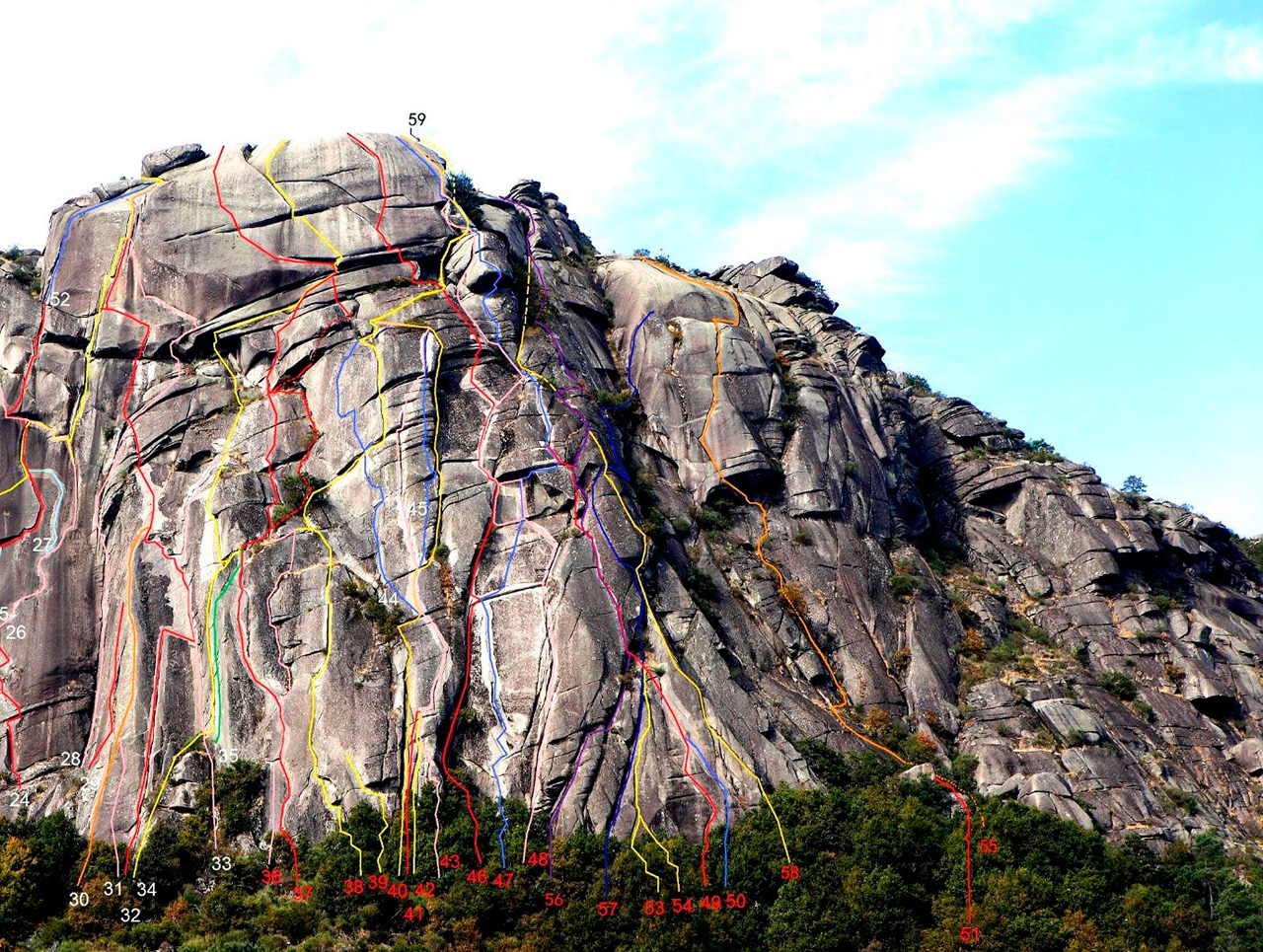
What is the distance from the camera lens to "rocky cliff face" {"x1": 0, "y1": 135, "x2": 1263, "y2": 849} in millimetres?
59469

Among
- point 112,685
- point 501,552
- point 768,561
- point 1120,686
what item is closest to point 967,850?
point 1120,686

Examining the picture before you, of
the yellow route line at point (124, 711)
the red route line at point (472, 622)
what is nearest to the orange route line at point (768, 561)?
the red route line at point (472, 622)

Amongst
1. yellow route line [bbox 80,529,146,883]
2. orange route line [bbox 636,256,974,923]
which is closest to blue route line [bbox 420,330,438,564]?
yellow route line [bbox 80,529,146,883]

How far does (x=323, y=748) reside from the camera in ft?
192

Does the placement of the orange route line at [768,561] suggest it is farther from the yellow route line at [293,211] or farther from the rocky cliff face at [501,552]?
the yellow route line at [293,211]

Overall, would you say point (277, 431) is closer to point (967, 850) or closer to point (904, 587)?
point (904, 587)

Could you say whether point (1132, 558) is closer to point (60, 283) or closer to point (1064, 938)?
point (1064, 938)

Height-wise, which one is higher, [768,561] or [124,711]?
[768,561]

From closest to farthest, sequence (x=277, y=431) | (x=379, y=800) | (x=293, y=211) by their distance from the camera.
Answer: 1. (x=379, y=800)
2. (x=277, y=431)
3. (x=293, y=211)

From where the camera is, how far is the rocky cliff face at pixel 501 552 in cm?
5947

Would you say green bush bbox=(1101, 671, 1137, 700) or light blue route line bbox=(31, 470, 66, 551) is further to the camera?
green bush bbox=(1101, 671, 1137, 700)

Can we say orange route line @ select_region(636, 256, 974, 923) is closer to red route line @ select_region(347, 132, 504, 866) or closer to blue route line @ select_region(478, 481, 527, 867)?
red route line @ select_region(347, 132, 504, 866)

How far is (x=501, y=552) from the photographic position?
2502 inches

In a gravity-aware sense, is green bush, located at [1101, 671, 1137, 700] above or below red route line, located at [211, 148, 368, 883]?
below
